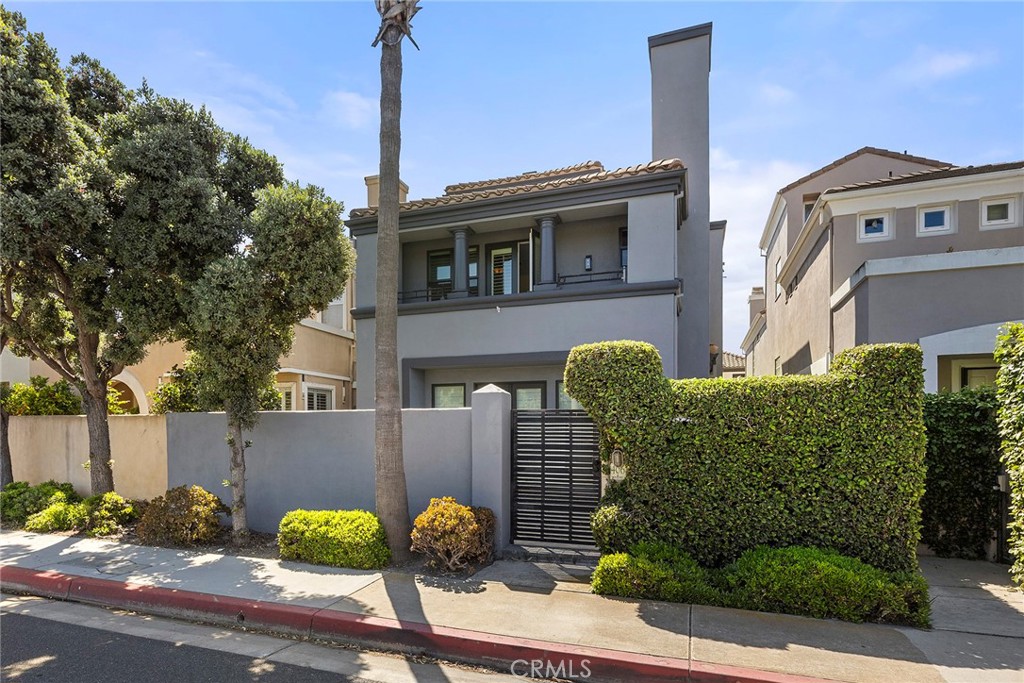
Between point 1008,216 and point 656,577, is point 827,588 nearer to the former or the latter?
point 656,577

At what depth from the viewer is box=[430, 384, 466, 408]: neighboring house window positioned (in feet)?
42.0

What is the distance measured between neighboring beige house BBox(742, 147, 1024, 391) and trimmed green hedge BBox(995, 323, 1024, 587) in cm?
328

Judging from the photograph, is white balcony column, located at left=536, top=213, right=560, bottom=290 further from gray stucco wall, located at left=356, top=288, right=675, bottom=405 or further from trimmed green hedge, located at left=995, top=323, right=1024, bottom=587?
trimmed green hedge, located at left=995, top=323, right=1024, bottom=587

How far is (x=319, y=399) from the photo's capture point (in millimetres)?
17391

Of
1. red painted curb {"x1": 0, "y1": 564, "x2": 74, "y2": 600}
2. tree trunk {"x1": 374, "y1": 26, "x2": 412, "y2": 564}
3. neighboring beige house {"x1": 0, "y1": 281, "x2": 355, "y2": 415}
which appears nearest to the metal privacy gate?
tree trunk {"x1": 374, "y1": 26, "x2": 412, "y2": 564}

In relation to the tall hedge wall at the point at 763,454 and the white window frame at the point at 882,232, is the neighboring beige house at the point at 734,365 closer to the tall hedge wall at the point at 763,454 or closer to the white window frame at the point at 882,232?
the white window frame at the point at 882,232

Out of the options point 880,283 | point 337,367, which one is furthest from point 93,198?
point 880,283

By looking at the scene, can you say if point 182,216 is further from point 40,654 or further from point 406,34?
point 40,654

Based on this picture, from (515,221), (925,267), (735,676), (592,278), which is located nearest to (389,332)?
(735,676)

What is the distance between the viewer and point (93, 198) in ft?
25.9

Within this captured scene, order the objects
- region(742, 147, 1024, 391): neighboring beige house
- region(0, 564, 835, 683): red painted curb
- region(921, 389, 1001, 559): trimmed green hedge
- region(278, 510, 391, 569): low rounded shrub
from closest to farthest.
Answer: region(0, 564, 835, 683): red painted curb < region(278, 510, 391, 569): low rounded shrub < region(921, 389, 1001, 559): trimmed green hedge < region(742, 147, 1024, 391): neighboring beige house

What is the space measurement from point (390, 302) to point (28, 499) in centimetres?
876

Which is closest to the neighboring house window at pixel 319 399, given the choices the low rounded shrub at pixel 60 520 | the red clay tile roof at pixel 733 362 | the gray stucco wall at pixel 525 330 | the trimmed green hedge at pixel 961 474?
the gray stucco wall at pixel 525 330

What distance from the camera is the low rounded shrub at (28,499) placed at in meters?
9.80
